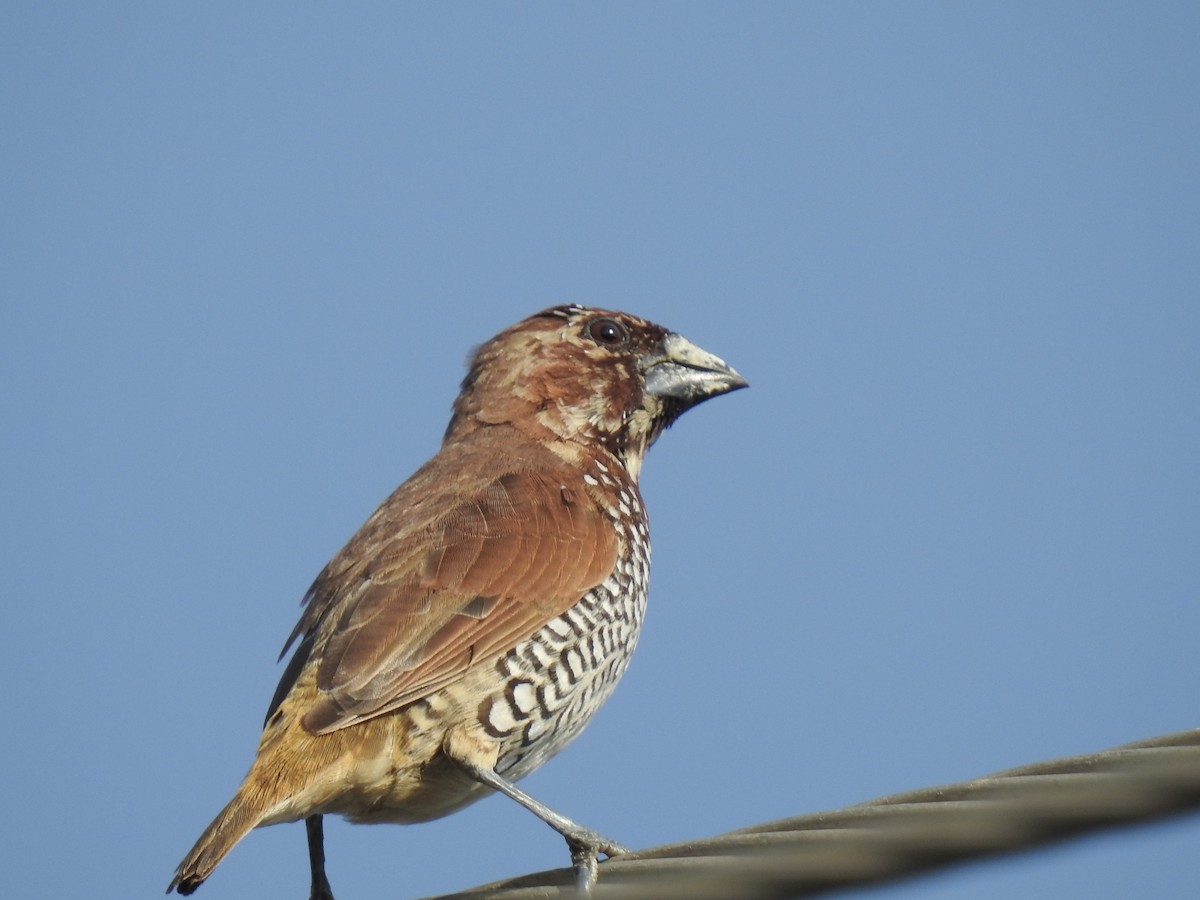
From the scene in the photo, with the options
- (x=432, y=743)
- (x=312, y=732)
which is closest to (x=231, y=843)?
(x=312, y=732)

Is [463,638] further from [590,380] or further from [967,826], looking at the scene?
[967,826]

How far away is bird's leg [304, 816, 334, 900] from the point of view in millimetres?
6234

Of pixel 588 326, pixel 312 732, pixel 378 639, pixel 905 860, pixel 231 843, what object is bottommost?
pixel 905 860

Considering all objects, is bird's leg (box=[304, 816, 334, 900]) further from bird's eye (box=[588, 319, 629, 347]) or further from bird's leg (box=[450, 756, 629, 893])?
bird's eye (box=[588, 319, 629, 347])

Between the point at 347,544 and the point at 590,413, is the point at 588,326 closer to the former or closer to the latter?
the point at 590,413

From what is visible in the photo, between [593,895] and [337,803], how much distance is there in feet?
9.39

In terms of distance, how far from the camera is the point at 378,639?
5.73 meters

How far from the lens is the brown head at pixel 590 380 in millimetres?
7707

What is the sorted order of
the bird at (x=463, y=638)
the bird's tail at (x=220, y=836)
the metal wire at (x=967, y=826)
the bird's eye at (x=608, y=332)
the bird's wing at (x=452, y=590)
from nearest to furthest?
the metal wire at (x=967, y=826) → the bird's tail at (x=220, y=836) → the bird at (x=463, y=638) → the bird's wing at (x=452, y=590) → the bird's eye at (x=608, y=332)

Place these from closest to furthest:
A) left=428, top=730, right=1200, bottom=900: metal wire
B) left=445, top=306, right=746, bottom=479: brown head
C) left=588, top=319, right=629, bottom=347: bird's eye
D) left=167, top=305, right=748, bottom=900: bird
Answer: left=428, top=730, right=1200, bottom=900: metal wire
left=167, top=305, right=748, bottom=900: bird
left=445, top=306, right=746, bottom=479: brown head
left=588, top=319, right=629, bottom=347: bird's eye

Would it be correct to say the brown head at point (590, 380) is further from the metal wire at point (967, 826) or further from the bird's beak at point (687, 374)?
the metal wire at point (967, 826)

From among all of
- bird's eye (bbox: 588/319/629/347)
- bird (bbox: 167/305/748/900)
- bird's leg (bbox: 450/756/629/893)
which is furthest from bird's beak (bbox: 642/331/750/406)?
bird's leg (bbox: 450/756/629/893)

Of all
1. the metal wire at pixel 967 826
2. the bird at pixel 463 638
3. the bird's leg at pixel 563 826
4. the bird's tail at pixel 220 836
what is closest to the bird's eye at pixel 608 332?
the bird at pixel 463 638

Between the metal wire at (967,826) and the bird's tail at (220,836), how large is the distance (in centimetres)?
242
